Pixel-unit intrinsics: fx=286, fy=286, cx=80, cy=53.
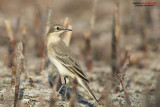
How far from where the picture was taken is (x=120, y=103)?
5.77 metres

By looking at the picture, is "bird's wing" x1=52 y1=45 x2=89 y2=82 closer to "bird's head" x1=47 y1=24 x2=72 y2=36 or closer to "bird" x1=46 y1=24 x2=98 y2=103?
"bird" x1=46 y1=24 x2=98 y2=103

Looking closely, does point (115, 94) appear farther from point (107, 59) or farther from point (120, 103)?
point (107, 59)

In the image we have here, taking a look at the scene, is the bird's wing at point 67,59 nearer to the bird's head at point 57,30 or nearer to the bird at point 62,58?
the bird at point 62,58

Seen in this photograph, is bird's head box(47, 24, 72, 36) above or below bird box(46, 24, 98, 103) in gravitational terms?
above

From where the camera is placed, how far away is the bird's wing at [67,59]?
229 inches

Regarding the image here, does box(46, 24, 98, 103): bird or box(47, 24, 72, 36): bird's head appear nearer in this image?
box(46, 24, 98, 103): bird

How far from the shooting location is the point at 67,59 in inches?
236

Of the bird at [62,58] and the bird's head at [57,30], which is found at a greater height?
the bird's head at [57,30]

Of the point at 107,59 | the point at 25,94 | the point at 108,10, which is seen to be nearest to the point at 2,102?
the point at 25,94

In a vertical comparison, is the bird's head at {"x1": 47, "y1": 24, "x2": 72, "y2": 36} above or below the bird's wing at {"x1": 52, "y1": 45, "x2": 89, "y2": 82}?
above

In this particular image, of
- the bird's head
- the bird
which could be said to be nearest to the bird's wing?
the bird

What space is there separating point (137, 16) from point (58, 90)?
18.7 ft

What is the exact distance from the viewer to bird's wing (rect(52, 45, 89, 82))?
229 inches

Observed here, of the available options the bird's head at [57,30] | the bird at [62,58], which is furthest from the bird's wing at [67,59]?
the bird's head at [57,30]
